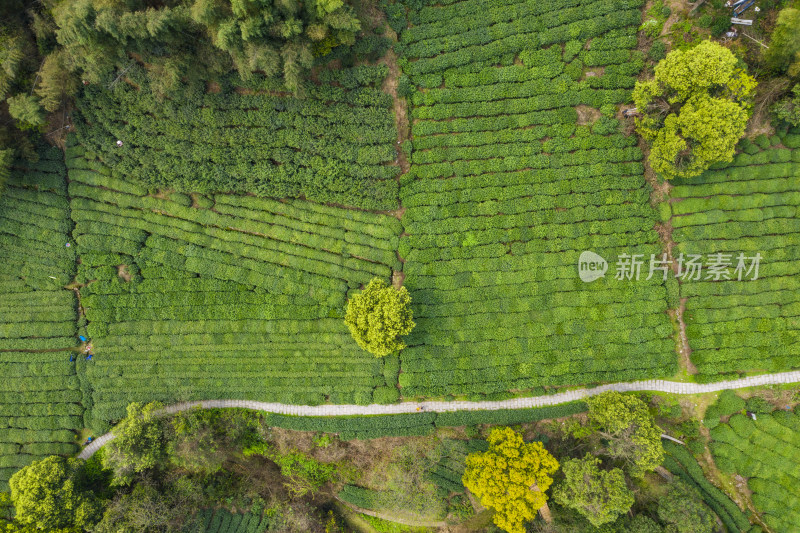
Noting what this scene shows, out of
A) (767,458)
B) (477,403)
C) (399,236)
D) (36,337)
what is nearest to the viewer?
(767,458)

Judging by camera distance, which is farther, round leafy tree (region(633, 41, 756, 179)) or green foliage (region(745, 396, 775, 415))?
green foliage (region(745, 396, 775, 415))

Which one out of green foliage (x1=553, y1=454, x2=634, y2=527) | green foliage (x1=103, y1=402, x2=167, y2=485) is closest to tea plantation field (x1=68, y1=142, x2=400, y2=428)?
green foliage (x1=103, y1=402, x2=167, y2=485)

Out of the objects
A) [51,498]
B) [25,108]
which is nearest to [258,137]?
[25,108]

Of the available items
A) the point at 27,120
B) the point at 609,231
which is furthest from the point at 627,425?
the point at 27,120

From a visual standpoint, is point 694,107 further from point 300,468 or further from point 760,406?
point 300,468

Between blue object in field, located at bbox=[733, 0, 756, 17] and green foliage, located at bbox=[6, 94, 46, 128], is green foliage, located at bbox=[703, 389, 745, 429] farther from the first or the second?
green foliage, located at bbox=[6, 94, 46, 128]

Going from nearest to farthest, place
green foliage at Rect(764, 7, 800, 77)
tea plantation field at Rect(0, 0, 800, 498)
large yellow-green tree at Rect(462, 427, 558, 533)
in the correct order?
green foliage at Rect(764, 7, 800, 77) < large yellow-green tree at Rect(462, 427, 558, 533) < tea plantation field at Rect(0, 0, 800, 498)
